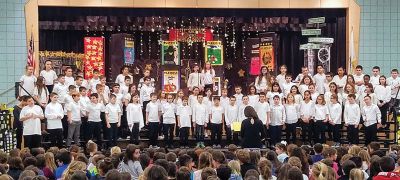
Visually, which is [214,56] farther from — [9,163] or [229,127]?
[9,163]

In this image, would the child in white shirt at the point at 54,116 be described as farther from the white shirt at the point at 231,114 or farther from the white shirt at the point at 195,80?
the white shirt at the point at 195,80

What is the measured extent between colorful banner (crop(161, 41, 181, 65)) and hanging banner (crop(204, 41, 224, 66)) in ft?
3.64

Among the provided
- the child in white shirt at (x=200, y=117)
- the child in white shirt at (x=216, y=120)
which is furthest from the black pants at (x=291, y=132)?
the child in white shirt at (x=200, y=117)

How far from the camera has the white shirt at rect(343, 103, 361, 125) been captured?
20328 mm

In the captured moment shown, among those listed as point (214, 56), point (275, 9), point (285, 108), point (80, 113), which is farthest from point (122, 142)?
point (214, 56)

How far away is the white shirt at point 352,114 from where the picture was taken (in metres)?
20.3

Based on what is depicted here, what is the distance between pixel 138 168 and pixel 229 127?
953 cm

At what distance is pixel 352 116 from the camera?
66.9 feet

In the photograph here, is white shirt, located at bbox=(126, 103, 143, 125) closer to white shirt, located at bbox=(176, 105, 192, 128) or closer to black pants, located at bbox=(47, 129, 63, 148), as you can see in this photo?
white shirt, located at bbox=(176, 105, 192, 128)

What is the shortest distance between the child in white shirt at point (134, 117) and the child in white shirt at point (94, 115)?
90 centimetres

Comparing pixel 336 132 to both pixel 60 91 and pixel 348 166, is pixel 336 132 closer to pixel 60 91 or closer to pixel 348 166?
pixel 60 91

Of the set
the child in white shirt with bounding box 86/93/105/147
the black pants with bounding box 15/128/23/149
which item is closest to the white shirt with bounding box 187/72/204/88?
the child in white shirt with bounding box 86/93/105/147

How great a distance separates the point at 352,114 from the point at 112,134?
638cm

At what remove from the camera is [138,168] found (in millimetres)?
11773
